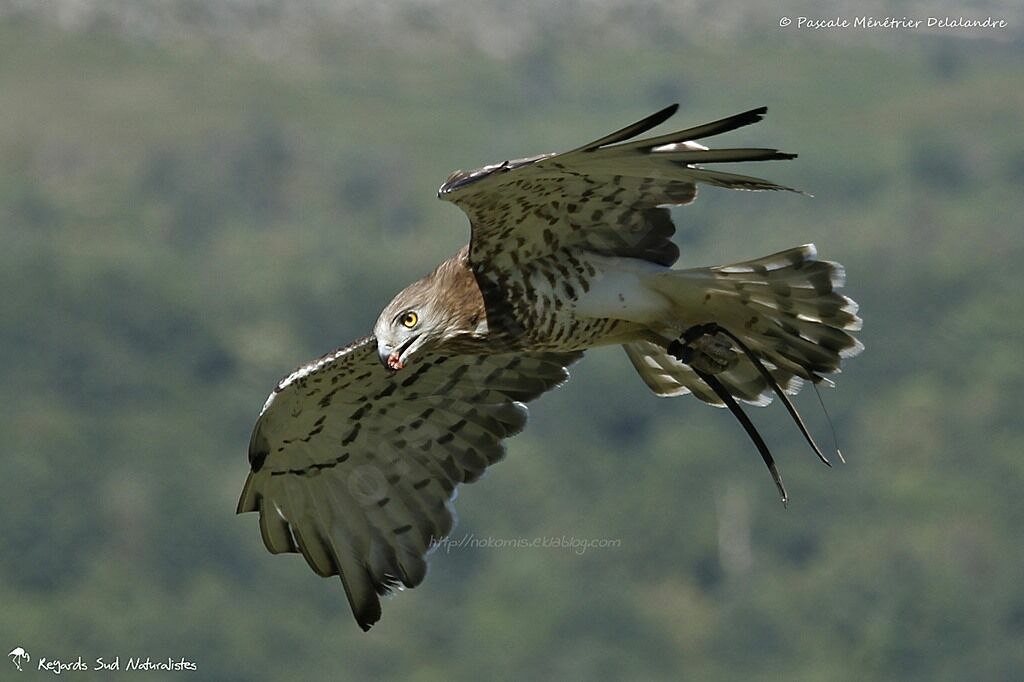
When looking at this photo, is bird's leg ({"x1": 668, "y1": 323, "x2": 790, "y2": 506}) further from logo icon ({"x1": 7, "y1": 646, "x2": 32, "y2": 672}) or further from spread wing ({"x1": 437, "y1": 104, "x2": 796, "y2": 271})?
logo icon ({"x1": 7, "y1": 646, "x2": 32, "y2": 672})

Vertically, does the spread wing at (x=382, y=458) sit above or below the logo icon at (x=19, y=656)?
below

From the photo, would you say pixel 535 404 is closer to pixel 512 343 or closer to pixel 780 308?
pixel 780 308

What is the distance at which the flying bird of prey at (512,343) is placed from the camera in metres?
8.52

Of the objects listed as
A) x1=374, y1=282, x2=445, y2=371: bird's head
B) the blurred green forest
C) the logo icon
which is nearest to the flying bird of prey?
x1=374, y1=282, x2=445, y2=371: bird's head

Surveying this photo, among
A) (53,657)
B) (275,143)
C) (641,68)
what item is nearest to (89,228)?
(275,143)

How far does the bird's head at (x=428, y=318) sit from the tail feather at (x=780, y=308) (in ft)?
2.72

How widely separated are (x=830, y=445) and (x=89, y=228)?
37703 millimetres

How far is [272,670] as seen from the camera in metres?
49.9

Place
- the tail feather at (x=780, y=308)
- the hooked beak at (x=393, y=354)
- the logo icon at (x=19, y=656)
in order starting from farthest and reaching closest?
1. the logo icon at (x=19, y=656)
2. the tail feather at (x=780, y=308)
3. the hooked beak at (x=393, y=354)

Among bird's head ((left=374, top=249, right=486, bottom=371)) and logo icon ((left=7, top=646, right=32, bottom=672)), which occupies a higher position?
logo icon ((left=7, top=646, right=32, bottom=672))

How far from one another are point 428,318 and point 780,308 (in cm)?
158

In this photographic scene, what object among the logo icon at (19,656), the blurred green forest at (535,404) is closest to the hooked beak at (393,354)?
the blurred green forest at (535,404)

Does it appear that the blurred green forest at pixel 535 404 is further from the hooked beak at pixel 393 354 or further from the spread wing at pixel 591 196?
the hooked beak at pixel 393 354

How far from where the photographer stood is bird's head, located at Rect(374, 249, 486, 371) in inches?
341
